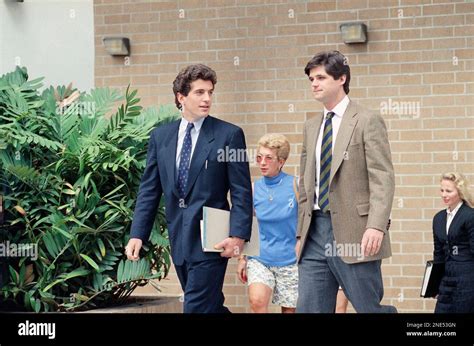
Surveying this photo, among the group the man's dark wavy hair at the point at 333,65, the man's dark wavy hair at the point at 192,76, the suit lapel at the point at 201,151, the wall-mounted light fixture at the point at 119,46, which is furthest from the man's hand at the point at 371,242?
the wall-mounted light fixture at the point at 119,46

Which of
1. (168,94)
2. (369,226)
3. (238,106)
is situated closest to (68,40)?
(168,94)

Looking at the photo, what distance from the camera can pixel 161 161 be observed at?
21.8 ft

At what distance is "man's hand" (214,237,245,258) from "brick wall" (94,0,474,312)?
1590 millimetres

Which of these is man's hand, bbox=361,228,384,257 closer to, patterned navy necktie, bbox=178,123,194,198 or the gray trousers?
the gray trousers

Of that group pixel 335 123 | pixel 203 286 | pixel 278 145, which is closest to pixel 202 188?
pixel 203 286

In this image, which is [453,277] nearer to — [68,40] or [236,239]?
[236,239]

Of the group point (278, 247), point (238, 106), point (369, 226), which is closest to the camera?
point (369, 226)

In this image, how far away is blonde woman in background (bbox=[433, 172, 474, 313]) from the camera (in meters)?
7.39

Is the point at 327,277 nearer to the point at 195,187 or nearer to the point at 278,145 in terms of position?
the point at 195,187

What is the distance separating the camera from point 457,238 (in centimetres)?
745

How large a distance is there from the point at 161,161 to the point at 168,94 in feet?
5.66

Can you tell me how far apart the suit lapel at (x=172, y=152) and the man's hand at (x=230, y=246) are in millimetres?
415

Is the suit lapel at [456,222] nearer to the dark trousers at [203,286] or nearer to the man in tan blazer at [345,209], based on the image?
the man in tan blazer at [345,209]

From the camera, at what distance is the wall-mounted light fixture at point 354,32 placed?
25.3 ft
